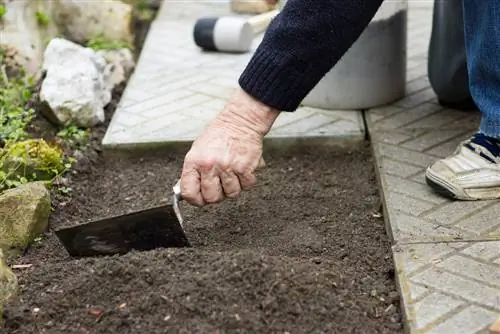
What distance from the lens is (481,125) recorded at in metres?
2.85

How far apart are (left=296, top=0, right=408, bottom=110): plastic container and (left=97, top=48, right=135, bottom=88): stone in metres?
1.10

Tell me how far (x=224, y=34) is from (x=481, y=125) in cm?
206

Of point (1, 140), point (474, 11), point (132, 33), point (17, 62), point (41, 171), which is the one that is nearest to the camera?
point (474, 11)

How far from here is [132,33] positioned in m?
5.16

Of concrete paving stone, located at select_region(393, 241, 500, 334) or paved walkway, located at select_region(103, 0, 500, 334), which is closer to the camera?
concrete paving stone, located at select_region(393, 241, 500, 334)

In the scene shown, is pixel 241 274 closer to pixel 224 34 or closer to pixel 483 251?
pixel 483 251

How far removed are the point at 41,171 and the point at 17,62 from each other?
4.16ft

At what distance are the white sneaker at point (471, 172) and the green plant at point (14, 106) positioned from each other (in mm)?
1599

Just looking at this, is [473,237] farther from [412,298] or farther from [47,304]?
[47,304]

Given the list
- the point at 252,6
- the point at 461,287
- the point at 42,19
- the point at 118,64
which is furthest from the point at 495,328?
the point at 252,6

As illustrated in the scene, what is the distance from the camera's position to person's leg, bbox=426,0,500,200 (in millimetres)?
2717

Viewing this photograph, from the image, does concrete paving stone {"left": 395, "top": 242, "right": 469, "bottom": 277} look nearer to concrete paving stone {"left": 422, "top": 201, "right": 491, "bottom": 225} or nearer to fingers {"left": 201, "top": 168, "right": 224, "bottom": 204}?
concrete paving stone {"left": 422, "top": 201, "right": 491, "bottom": 225}

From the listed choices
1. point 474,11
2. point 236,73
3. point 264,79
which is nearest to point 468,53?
point 474,11

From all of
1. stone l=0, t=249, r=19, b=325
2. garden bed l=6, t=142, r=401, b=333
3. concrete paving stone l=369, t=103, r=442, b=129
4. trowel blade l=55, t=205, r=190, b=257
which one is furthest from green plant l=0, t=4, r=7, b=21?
stone l=0, t=249, r=19, b=325
